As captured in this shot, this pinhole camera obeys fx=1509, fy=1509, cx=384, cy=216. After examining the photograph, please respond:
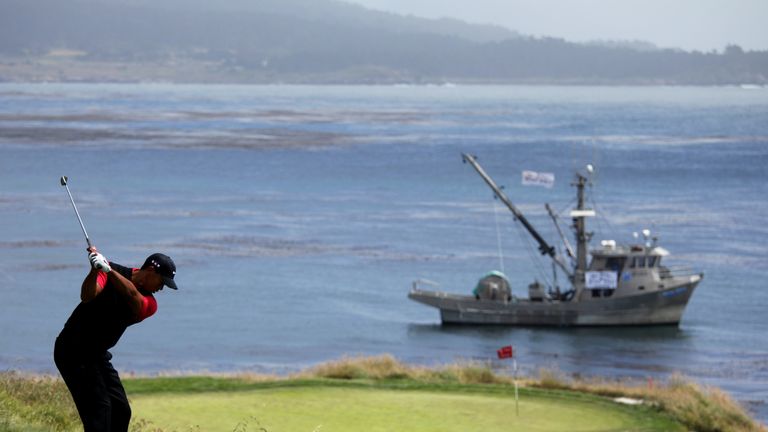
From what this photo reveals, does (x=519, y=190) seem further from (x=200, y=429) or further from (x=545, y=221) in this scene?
(x=200, y=429)

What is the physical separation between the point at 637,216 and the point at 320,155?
46258mm

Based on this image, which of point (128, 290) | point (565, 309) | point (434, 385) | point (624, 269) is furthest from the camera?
point (565, 309)

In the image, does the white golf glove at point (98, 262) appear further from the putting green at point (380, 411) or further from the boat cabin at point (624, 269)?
the boat cabin at point (624, 269)

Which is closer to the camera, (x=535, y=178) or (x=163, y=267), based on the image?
(x=163, y=267)

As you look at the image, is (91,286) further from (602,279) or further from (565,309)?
(565,309)

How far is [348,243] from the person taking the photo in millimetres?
56438

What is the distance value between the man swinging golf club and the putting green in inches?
242

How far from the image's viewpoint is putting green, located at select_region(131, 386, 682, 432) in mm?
17062

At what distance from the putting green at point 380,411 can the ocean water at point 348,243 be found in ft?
29.5

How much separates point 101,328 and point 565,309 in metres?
32.8

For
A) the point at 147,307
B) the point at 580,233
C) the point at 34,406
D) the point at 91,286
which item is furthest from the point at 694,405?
the point at 580,233

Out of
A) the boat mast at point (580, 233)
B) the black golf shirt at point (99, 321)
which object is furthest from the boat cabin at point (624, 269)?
the black golf shirt at point (99, 321)

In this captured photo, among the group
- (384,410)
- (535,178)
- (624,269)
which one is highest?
(535,178)

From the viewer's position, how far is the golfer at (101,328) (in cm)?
945
